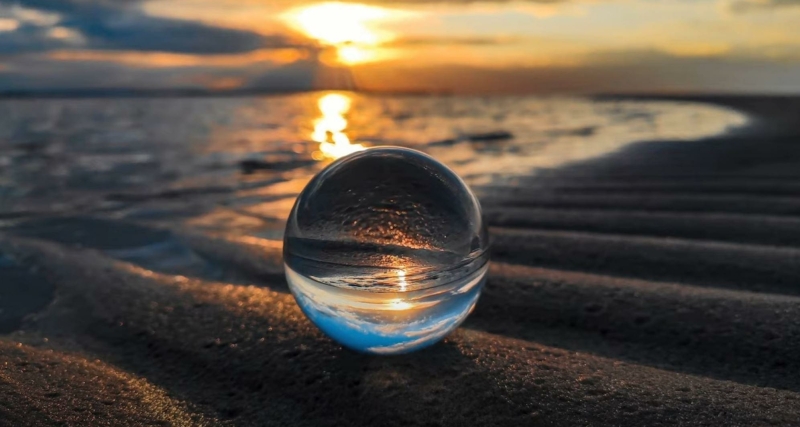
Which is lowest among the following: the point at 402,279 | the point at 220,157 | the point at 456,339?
the point at 220,157

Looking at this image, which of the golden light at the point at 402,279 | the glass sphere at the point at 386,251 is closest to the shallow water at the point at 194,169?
the glass sphere at the point at 386,251

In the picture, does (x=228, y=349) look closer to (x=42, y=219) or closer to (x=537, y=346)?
(x=537, y=346)

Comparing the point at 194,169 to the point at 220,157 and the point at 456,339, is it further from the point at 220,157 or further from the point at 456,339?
the point at 456,339

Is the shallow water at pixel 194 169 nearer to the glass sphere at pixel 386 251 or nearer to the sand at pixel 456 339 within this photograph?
the sand at pixel 456 339

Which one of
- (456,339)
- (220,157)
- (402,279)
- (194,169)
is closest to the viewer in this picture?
(402,279)

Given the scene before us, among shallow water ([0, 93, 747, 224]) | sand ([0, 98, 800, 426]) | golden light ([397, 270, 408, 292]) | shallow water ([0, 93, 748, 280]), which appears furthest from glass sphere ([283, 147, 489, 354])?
shallow water ([0, 93, 747, 224])

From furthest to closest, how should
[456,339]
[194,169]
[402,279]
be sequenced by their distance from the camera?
[194,169] < [456,339] < [402,279]

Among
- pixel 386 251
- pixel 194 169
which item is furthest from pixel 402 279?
pixel 194 169
